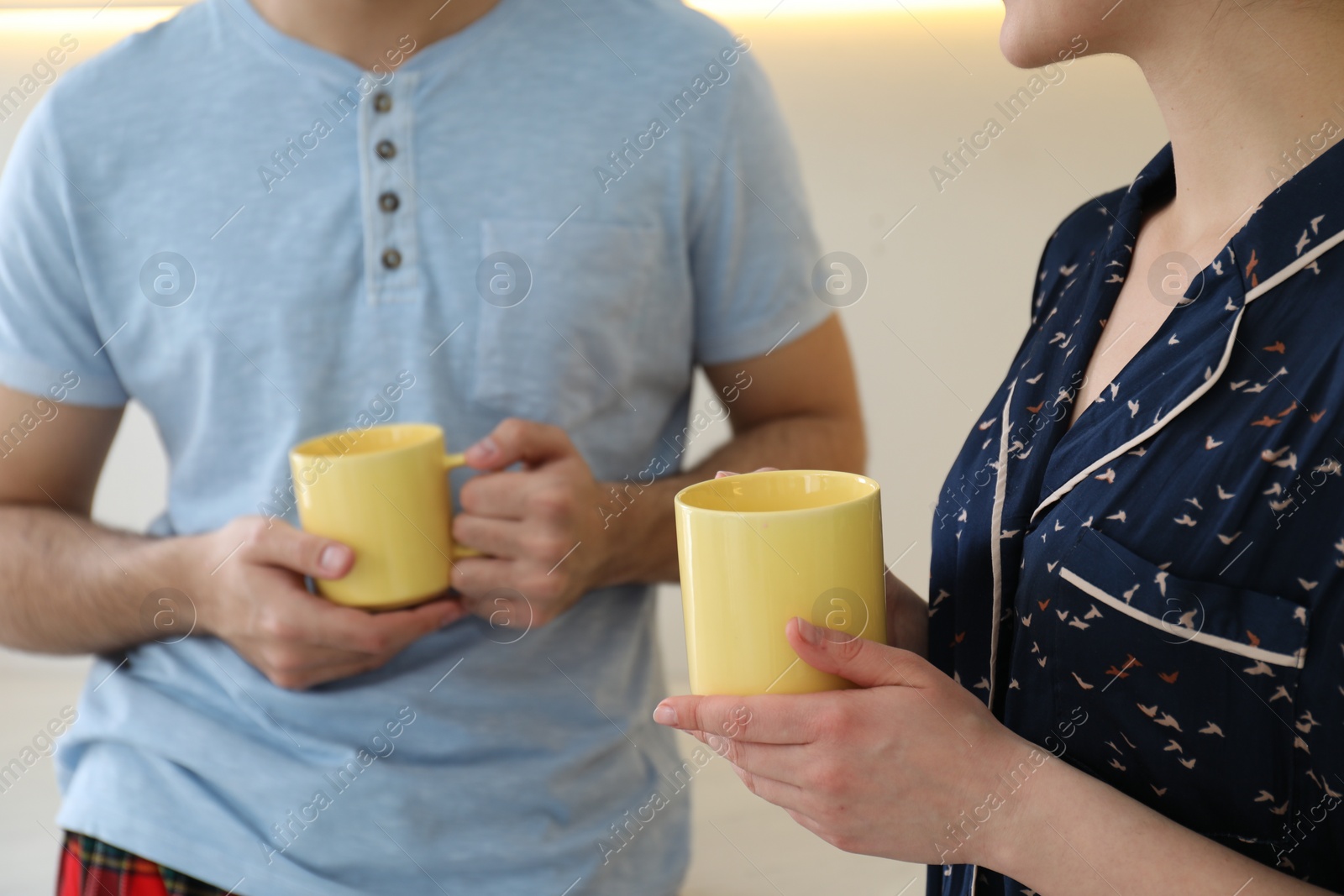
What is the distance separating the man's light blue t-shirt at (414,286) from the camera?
2.90 ft

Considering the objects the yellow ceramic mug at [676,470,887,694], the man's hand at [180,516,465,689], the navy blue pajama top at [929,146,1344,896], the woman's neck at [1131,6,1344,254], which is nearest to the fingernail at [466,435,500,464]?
the man's hand at [180,516,465,689]

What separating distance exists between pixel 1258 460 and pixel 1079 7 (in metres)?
0.25

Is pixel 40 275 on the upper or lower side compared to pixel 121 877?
upper

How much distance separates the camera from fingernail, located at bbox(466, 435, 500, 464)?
777 mm

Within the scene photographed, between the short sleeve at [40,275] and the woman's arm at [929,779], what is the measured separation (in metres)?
0.69

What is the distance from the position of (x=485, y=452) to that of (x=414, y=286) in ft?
0.69

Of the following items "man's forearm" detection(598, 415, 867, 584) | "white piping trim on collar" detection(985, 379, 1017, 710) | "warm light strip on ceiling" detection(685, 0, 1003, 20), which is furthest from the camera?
"warm light strip on ceiling" detection(685, 0, 1003, 20)

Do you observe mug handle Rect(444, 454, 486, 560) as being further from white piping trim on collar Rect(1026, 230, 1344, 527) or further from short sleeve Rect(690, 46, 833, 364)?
white piping trim on collar Rect(1026, 230, 1344, 527)

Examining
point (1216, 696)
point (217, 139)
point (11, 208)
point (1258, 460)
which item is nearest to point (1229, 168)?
point (1258, 460)

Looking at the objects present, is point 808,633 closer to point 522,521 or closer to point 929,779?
point 929,779

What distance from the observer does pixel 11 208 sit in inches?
36.9

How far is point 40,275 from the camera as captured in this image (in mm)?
934

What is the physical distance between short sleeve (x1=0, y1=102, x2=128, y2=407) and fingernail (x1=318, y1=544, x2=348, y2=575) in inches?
13.9

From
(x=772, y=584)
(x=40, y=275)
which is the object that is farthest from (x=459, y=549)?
(x=40, y=275)
